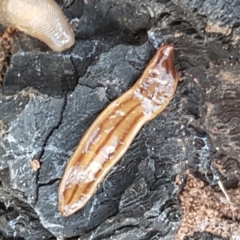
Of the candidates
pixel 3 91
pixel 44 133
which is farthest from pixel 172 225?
pixel 3 91

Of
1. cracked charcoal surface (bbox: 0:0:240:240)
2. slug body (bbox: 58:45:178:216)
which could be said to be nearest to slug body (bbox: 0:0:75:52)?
cracked charcoal surface (bbox: 0:0:240:240)

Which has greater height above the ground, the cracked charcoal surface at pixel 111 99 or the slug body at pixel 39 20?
the slug body at pixel 39 20

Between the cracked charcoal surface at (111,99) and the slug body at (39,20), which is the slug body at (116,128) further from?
the slug body at (39,20)

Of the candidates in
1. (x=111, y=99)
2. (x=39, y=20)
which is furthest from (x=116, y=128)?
(x=39, y=20)

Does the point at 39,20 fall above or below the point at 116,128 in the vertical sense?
above

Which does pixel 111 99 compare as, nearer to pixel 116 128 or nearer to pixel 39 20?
pixel 116 128

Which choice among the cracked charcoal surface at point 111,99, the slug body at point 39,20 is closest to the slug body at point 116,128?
the cracked charcoal surface at point 111,99

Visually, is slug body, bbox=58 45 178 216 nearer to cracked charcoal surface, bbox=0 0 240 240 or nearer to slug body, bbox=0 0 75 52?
cracked charcoal surface, bbox=0 0 240 240
